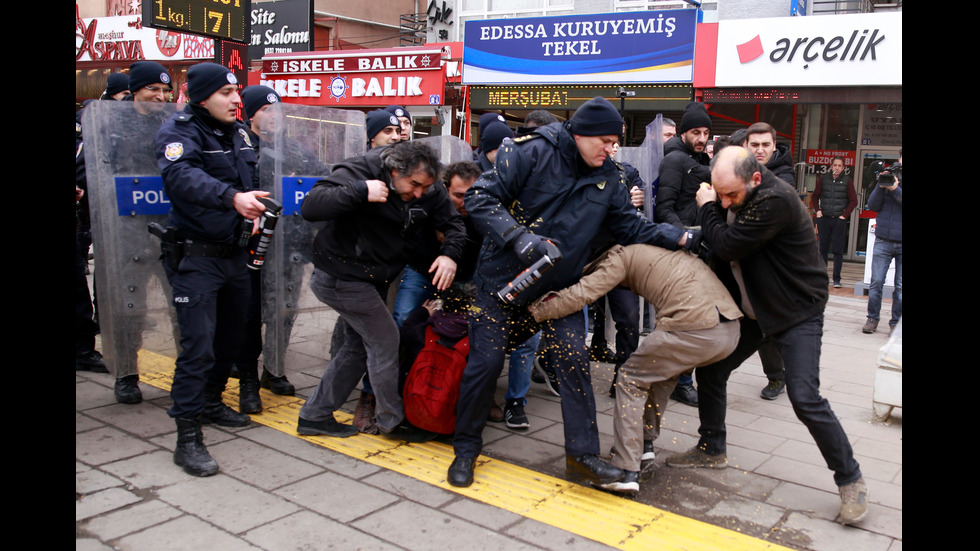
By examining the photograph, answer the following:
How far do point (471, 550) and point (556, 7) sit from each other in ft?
51.3

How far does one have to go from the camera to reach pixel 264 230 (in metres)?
3.71

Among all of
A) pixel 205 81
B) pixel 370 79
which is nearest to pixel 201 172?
pixel 205 81

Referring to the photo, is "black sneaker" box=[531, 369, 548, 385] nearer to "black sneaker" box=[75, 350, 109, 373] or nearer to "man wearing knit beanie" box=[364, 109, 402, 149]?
"man wearing knit beanie" box=[364, 109, 402, 149]

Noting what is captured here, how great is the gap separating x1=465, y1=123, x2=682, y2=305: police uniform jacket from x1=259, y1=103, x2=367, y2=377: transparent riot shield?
1.54 m

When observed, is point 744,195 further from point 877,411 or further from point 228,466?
point 228,466

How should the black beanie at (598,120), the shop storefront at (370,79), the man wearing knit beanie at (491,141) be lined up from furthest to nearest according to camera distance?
1. the shop storefront at (370,79)
2. the man wearing knit beanie at (491,141)
3. the black beanie at (598,120)

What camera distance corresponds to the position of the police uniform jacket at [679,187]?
202 inches

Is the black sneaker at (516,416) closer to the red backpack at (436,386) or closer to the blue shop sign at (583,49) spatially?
the red backpack at (436,386)

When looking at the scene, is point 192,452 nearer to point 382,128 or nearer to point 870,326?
point 382,128

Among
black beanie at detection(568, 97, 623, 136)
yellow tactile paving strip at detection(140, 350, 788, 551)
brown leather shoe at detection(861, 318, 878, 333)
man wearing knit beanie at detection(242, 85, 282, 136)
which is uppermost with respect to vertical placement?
man wearing knit beanie at detection(242, 85, 282, 136)

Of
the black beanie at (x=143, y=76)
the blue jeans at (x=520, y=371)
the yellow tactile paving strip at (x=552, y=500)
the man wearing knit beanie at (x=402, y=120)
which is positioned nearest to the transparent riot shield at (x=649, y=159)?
the blue jeans at (x=520, y=371)

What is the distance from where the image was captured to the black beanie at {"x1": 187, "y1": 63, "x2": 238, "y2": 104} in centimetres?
381

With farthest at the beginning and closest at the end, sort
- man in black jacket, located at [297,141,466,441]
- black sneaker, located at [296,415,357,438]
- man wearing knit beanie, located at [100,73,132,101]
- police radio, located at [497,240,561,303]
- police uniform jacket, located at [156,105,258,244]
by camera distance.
A: man wearing knit beanie, located at [100,73,132,101] < black sneaker, located at [296,415,357,438] < man in black jacket, located at [297,141,466,441] < police uniform jacket, located at [156,105,258,244] < police radio, located at [497,240,561,303]

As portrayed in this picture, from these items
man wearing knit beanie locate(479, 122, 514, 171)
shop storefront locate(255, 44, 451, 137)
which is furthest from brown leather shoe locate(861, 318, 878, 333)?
shop storefront locate(255, 44, 451, 137)
